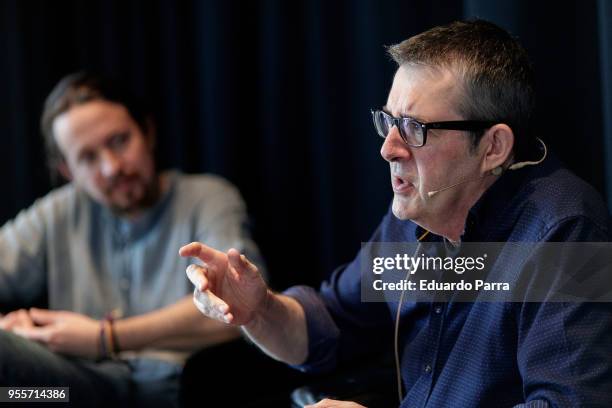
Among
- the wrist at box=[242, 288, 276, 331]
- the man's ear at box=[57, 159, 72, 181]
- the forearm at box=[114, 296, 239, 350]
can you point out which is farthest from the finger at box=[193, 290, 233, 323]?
the man's ear at box=[57, 159, 72, 181]

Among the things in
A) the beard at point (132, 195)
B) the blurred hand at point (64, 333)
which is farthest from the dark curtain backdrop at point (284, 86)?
the blurred hand at point (64, 333)

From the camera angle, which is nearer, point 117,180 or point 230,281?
point 230,281

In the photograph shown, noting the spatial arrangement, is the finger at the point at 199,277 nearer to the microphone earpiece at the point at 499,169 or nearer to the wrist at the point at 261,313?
the wrist at the point at 261,313

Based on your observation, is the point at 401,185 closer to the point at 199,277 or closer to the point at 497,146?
the point at 497,146

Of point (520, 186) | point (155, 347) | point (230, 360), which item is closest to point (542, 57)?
point (520, 186)

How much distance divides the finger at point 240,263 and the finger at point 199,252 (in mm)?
36

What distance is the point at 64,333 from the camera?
171 cm

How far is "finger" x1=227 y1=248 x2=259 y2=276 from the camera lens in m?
1.23

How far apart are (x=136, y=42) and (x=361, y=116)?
0.88 metres

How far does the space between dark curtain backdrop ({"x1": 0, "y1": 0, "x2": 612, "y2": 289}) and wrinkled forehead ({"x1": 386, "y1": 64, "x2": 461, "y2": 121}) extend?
1.03 ft

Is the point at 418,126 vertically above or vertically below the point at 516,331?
above

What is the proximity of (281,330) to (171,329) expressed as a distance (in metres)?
0.49

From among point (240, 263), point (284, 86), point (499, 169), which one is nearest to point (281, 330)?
point (240, 263)

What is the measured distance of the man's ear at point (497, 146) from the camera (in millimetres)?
1160
